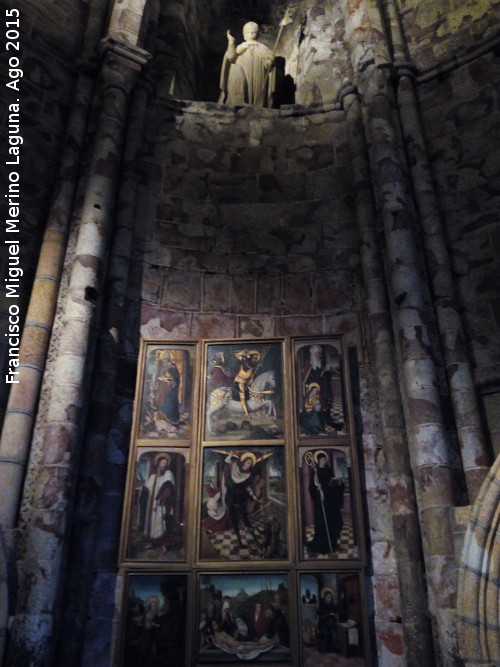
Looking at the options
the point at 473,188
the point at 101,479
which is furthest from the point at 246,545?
the point at 473,188

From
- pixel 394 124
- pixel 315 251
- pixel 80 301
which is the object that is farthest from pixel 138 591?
pixel 394 124

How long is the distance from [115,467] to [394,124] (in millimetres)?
4996

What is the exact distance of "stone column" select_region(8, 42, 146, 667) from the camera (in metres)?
4.54

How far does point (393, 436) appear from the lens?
5.51 m

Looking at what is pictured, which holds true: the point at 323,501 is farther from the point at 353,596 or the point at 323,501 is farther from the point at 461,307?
the point at 461,307

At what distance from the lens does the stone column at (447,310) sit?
17.1 feet

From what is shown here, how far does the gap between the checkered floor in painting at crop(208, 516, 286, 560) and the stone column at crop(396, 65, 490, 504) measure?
5.83ft

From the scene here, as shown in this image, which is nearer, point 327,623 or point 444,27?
point 327,623

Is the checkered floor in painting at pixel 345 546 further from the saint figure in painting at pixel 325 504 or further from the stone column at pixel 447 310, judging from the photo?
the stone column at pixel 447 310

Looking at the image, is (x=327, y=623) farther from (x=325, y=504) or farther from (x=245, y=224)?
(x=245, y=224)

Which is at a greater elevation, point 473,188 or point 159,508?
point 473,188

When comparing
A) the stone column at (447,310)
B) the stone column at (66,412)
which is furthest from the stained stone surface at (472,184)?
the stone column at (66,412)

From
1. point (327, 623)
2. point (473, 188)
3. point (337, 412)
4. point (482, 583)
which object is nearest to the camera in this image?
point (482, 583)

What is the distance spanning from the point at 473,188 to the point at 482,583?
13.4 feet
